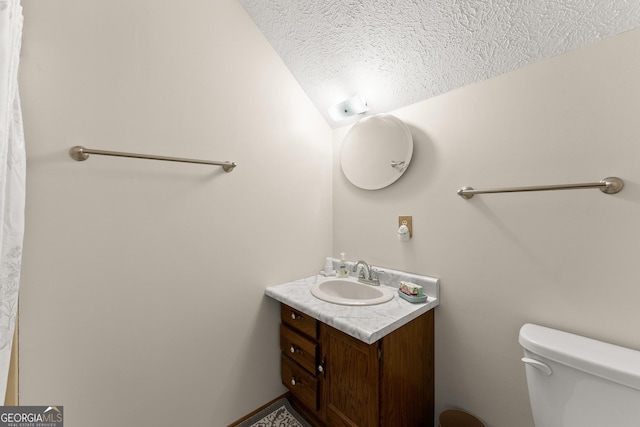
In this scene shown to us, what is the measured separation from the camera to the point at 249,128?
4.77 feet

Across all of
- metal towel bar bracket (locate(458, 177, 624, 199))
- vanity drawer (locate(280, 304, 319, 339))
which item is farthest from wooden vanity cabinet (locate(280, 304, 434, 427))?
metal towel bar bracket (locate(458, 177, 624, 199))

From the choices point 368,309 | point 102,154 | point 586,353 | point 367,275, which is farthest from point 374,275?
point 102,154

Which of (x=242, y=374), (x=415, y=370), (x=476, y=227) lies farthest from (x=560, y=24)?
(x=242, y=374)

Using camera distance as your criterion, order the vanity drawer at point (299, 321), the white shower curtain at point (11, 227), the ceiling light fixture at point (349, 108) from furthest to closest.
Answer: the ceiling light fixture at point (349, 108) → the vanity drawer at point (299, 321) → the white shower curtain at point (11, 227)

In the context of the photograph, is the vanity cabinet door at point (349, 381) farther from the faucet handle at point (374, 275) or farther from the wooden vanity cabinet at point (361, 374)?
the faucet handle at point (374, 275)

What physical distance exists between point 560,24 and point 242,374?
2.19m

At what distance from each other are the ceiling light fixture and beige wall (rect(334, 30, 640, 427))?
227mm

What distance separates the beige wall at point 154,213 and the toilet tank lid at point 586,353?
125 cm

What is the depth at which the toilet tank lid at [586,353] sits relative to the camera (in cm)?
78

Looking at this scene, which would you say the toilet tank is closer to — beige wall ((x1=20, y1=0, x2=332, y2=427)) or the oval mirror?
the oval mirror

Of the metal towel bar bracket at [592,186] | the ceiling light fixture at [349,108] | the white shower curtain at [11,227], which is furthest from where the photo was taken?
the ceiling light fixture at [349,108]

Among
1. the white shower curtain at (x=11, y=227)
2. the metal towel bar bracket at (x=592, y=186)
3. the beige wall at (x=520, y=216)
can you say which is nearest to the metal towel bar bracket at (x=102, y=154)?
the white shower curtain at (x=11, y=227)

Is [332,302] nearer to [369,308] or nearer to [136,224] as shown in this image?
[369,308]

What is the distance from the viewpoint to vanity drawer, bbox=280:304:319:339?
1315 millimetres
